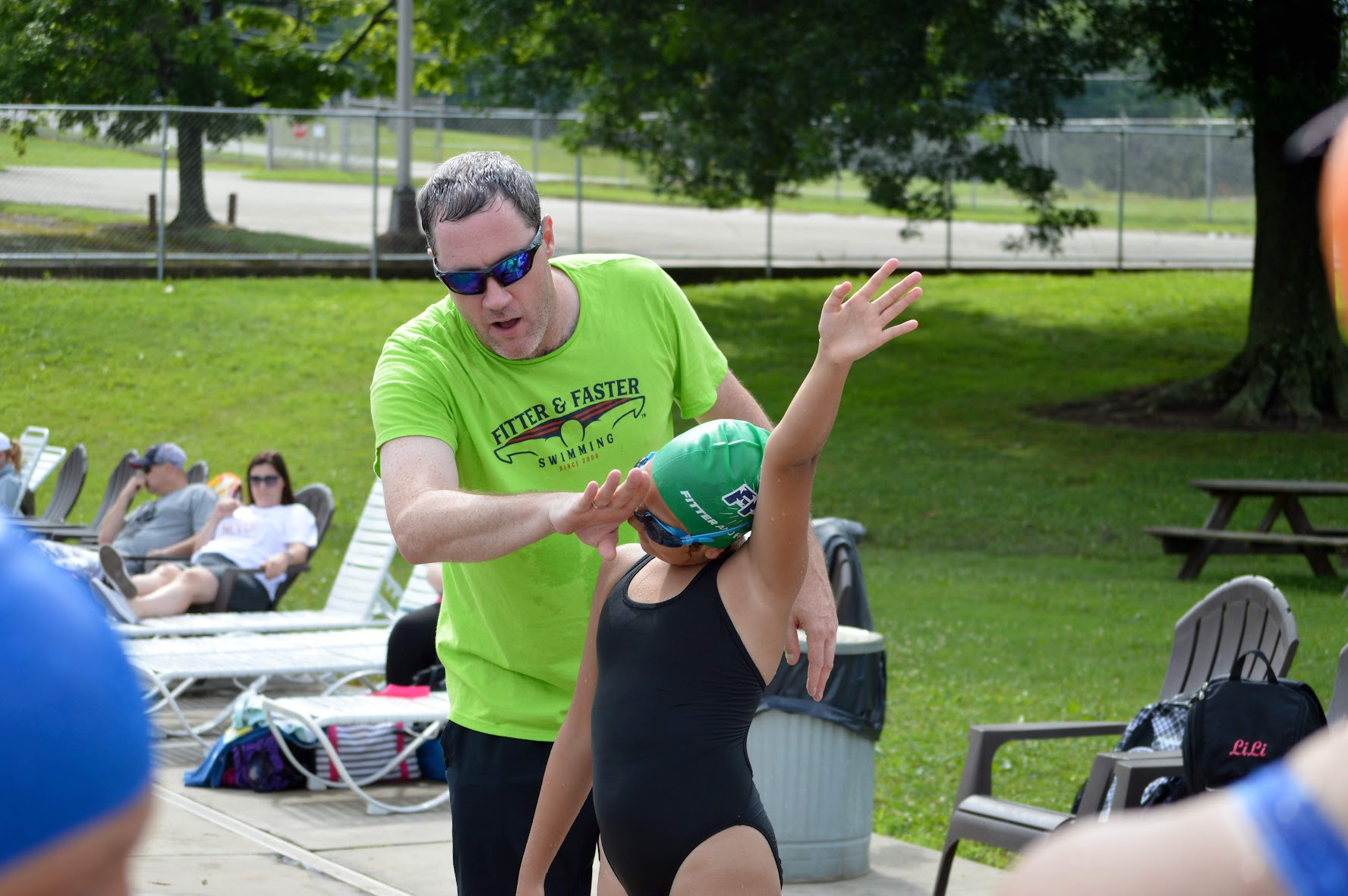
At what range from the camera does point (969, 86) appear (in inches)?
736

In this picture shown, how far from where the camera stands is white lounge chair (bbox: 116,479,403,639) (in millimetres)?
9664

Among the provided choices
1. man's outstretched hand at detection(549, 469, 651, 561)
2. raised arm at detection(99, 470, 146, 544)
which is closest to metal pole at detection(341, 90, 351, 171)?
raised arm at detection(99, 470, 146, 544)

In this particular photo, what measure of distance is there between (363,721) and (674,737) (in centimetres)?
461

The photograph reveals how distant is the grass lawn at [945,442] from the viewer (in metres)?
9.16

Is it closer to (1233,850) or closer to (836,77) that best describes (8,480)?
(836,77)

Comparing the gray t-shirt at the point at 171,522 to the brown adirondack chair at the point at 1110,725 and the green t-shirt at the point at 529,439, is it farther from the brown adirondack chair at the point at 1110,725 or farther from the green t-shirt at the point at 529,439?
the green t-shirt at the point at 529,439

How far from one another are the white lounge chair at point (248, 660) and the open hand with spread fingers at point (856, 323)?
605cm

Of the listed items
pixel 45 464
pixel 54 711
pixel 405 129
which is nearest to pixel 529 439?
pixel 54 711

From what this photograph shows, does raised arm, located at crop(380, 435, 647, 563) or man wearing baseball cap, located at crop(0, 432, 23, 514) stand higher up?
raised arm, located at crop(380, 435, 647, 563)

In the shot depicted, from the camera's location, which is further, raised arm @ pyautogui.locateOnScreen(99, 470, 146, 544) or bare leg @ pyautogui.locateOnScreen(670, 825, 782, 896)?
raised arm @ pyautogui.locateOnScreen(99, 470, 146, 544)

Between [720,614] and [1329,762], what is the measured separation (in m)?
1.98

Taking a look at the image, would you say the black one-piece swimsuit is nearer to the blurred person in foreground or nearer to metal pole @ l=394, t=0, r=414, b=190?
the blurred person in foreground

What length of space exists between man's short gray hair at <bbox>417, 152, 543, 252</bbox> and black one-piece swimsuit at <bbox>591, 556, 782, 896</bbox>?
0.84m

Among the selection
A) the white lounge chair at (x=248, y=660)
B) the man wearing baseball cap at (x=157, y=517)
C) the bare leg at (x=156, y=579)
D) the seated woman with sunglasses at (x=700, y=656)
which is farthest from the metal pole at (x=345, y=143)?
the seated woman with sunglasses at (x=700, y=656)
